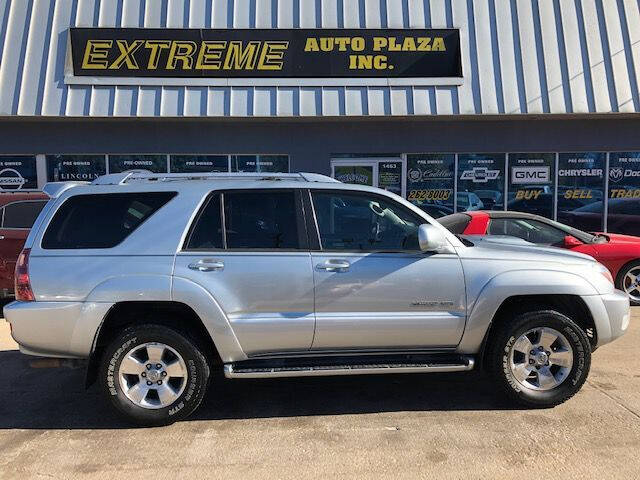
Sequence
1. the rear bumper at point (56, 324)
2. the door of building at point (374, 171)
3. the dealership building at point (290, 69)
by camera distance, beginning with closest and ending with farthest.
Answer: the rear bumper at point (56, 324) → the dealership building at point (290, 69) → the door of building at point (374, 171)

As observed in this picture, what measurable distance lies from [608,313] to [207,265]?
311cm

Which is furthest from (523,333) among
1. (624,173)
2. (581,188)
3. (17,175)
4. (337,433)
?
(17,175)

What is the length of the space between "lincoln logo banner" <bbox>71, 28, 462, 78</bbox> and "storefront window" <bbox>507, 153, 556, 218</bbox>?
252 centimetres

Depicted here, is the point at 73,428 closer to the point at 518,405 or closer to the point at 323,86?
the point at 518,405

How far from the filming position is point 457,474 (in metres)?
3.26

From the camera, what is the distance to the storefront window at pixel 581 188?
A: 37.9ft

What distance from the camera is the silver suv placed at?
3.88m

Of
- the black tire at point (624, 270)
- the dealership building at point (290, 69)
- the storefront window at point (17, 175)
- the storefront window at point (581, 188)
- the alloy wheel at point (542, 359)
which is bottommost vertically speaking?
the alloy wheel at point (542, 359)

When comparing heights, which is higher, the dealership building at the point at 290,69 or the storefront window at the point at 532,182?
the dealership building at the point at 290,69

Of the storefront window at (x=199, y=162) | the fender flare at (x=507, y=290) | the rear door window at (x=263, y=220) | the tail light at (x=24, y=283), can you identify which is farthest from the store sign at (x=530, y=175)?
the tail light at (x=24, y=283)

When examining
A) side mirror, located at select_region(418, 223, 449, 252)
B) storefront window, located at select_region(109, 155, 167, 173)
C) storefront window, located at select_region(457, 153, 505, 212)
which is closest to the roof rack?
side mirror, located at select_region(418, 223, 449, 252)

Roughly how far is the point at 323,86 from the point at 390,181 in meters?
2.50

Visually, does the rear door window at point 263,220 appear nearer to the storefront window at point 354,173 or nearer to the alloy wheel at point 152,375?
the alloy wheel at point 152,375

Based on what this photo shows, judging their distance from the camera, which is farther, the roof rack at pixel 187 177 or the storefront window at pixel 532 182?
the storefront window at pixel 532 182
